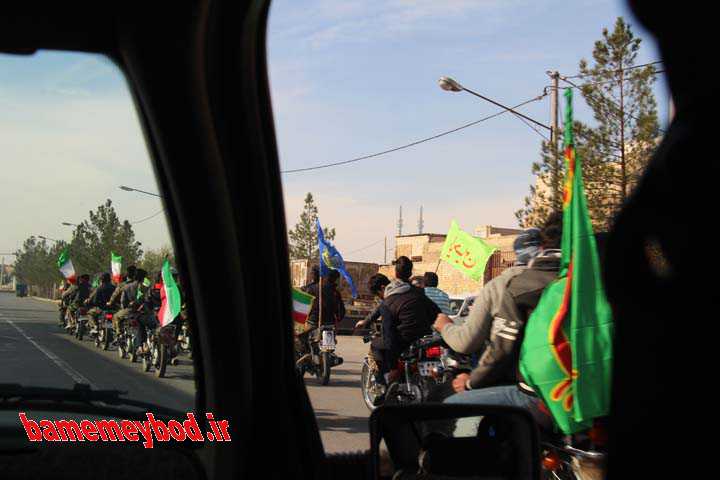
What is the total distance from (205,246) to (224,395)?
0.39 m

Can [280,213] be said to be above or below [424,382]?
above

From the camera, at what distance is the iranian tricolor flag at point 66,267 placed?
2.34 m

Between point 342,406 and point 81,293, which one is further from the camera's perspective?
point 342,406

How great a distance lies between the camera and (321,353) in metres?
12.6

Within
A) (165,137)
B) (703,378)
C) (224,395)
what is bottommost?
(224,395)

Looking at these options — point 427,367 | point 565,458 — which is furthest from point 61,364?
point 427,367

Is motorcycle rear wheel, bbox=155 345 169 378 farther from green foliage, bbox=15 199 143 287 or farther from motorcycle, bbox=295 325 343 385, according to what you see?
motorcycle, bbox=295 325 343 385

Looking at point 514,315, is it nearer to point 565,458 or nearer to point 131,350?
point 565,458

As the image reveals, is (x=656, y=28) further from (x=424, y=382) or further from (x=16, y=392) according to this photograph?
(x=424, y=382)

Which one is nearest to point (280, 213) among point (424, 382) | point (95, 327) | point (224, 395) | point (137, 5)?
point (224, 395)

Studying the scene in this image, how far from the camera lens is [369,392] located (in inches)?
420

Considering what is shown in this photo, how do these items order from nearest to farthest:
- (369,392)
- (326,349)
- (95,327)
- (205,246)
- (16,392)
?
(16,392)
(205,246)
(95,327)
(369,392)
(326,349)

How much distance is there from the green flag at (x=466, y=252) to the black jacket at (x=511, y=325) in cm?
713

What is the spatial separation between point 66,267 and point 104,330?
2.11ft
